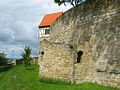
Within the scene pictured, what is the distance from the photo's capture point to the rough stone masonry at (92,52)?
6883mm

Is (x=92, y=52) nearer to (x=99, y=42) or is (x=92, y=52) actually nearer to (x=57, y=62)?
(x=99, y=42)

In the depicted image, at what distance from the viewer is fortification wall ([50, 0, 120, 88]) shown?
6.79m

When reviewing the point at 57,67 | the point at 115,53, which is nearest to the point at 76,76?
the point at 57,67

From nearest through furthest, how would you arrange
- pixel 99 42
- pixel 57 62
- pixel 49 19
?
pixel 99 42 → pixel 57 62 → pixel 49 19

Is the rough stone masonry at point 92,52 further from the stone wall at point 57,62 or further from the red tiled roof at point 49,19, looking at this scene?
the red tiled roof at point 49,19

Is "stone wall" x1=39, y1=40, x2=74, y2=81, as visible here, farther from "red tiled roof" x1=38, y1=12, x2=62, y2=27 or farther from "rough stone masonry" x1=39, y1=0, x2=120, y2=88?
"red tiled roof" x1=38, y1=12, x2=62, y2=27

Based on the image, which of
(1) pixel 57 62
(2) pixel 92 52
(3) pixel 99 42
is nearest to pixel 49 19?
(1) pixel 57 62

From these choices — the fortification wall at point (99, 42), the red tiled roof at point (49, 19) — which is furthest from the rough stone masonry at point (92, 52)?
the red tiled roof at point (49, 19)

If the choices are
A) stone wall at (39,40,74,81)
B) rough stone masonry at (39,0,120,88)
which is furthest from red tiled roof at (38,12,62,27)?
stone wall at (39,40,74,81)

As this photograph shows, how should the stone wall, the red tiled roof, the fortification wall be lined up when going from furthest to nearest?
1. the red tiled roof
2. the stone wall
3. the fortification wall

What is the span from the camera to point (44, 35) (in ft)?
82.3

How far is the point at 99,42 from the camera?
304 inches

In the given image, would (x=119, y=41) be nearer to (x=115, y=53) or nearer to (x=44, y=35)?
(x=115, y=53)

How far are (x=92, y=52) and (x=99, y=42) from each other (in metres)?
0.96
